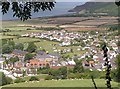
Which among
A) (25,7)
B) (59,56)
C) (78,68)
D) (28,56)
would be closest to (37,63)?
(28,56)

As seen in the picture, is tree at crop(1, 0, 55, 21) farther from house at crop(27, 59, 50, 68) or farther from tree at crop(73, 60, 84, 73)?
house at crop(27, 59, 50, 68)

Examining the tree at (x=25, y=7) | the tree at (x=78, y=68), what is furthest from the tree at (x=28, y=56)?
the tree at (x=25, y=7)

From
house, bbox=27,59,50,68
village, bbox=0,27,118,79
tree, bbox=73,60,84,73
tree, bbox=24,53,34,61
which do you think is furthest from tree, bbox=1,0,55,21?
tree, bbox=24,53,34,61

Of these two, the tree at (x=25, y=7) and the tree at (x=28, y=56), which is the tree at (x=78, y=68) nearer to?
the tree at (x=28, y=56)

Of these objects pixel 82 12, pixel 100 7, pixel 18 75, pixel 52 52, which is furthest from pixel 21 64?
pixel 100 7

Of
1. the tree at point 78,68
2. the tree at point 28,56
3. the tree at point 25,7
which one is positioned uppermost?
the tree at point 25,7

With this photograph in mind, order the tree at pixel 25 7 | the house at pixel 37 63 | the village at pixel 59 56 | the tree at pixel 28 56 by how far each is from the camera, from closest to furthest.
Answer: the tree at pixel 25 7 < the village at pixel 59 56 < the house at pixel 37 63 < the tree at pixel 28 56
